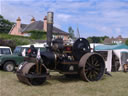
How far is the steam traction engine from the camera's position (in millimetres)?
8705

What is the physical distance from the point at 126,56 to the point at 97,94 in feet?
29.7

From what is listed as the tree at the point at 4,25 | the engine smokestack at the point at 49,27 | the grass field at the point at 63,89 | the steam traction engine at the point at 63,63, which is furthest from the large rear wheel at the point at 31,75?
the tree at the point at 4,25

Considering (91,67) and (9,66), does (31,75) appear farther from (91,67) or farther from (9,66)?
(9,66)

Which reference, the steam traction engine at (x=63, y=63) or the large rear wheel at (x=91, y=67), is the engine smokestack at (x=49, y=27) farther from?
the large rear wheel at (x=91, y=67)

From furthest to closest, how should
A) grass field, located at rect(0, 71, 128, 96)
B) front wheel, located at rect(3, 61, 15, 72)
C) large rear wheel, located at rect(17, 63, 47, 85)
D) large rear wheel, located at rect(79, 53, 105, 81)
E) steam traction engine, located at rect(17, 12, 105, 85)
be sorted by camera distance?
front wheel, located at rect(3, 61, 15, 72) → large rear wheel, located at rect(79, 53, 105, 81) → steam traction engine, located at rect(17, 12, 105, 85) → large rear wheel, located at rect(17, 63, 47, 85) → grass field, located at rect(0, 71, 128, 96)

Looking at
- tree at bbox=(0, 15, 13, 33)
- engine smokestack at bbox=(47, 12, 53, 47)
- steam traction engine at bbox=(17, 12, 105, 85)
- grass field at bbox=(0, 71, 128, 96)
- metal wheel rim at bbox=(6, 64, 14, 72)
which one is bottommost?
grass field at bbox=(0, 71, 128, 96)

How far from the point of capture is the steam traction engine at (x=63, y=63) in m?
8.71

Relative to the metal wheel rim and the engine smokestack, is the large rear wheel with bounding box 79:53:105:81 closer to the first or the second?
the engine smokestack

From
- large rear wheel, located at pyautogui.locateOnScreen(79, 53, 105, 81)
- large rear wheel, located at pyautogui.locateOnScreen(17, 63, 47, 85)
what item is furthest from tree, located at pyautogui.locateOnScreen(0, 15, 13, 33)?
large rear wheel, located at pyautogui.locateOnScreen(17, 63, 47, 85)

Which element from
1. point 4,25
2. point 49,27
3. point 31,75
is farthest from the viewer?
point 4,25

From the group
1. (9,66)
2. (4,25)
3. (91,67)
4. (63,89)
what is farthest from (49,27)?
(4,25)

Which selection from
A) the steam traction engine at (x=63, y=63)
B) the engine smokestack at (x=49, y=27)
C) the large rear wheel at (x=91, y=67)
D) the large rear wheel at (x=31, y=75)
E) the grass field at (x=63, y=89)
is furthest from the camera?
the large rear wheel at (x=91, y=67)

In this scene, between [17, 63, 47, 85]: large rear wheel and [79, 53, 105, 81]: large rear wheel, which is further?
[79, 53, 105, 81]: large rear wheel

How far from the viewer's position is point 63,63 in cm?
924
